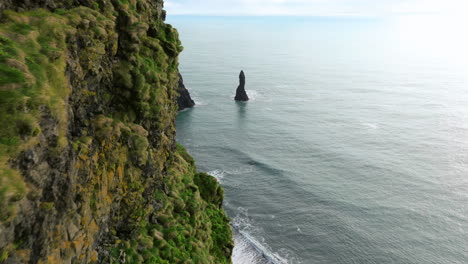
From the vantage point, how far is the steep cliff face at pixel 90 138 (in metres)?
12.3

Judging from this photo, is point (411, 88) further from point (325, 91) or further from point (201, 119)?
point (201, 119)

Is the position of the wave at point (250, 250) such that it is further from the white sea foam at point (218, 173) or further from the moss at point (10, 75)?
the moss at point (10, 75)

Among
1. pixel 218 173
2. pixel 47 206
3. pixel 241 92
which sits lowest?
pixel 218 173

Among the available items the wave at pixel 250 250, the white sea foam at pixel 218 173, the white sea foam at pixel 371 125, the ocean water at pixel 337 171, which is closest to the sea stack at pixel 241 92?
the ocean water at pixel 337 171

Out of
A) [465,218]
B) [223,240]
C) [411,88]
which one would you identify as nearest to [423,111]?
[411,88]

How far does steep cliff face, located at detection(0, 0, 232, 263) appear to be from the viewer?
40.5 ft

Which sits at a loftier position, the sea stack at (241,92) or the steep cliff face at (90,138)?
the steep cliff face at (90,138)

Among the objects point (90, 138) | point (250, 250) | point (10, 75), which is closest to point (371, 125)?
point (250, 250)

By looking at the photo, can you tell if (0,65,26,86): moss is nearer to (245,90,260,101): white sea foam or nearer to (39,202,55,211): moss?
(39,202,55,211): moss

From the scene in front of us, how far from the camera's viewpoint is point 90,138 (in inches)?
660

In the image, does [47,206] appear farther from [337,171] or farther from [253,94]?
[253,94]

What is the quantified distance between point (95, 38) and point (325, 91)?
143 m

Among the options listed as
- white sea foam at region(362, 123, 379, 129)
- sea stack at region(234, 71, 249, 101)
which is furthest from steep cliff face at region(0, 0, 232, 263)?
sea stack at region(234, 71, 249, 101)

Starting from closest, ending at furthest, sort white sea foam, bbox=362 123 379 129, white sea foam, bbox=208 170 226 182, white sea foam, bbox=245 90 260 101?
white sea foam, bbox=208 170 226 182
white sea foam, bbox=362 123 379 129
white sea foam, bbox=245 90 260 101
